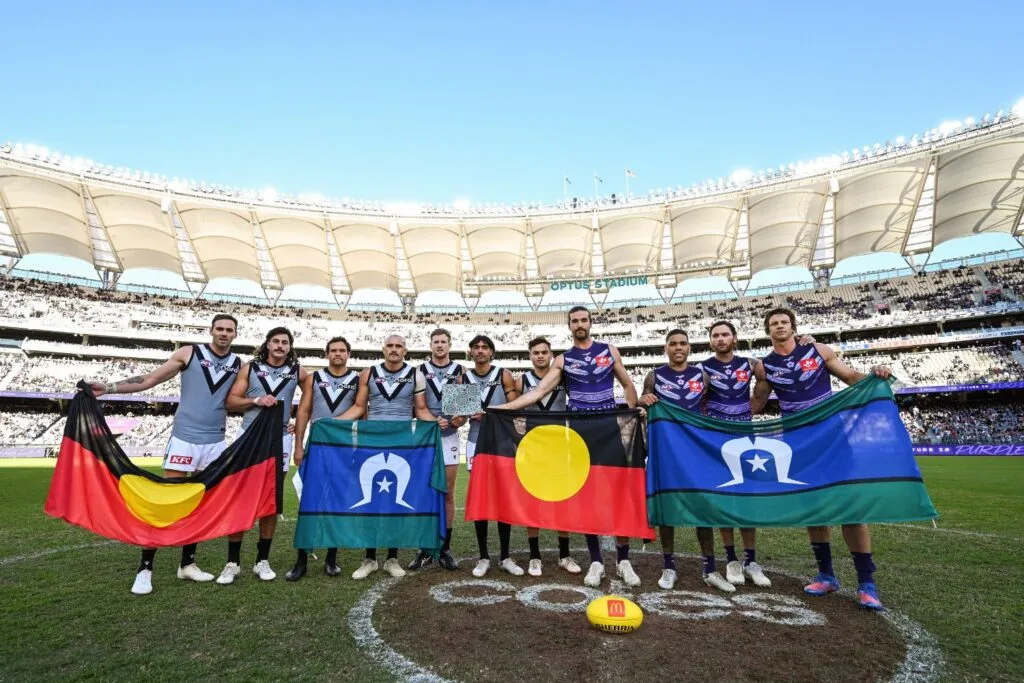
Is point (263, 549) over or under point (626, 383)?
under

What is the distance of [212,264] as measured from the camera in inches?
1612

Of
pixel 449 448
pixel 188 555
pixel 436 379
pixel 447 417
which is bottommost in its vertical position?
pixel 188 555

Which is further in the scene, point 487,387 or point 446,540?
point 487,387

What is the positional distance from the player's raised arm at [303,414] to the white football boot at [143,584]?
151 cm

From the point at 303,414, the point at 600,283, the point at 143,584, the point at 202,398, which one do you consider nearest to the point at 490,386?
the point at 303,414

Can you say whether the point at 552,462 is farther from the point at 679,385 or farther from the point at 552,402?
the point at 679,385

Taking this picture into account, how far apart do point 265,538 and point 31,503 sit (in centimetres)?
844

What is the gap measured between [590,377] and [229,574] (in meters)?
3.91

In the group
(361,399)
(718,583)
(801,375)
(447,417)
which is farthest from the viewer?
(361,399)

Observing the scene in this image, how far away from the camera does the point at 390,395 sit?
598 cm

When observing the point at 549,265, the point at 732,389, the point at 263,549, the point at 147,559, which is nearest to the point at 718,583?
the point at 732,389

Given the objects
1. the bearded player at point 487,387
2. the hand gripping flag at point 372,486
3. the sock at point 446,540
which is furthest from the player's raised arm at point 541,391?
the sock at point 446,540

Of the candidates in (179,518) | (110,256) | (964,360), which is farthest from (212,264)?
(964,360)

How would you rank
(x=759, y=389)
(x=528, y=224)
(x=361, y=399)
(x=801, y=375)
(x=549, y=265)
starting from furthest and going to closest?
(x=549, y=265)
(x=528, y=224)
(x=361, y=399)
(x=759, y=389)
(x=801, y=375)
